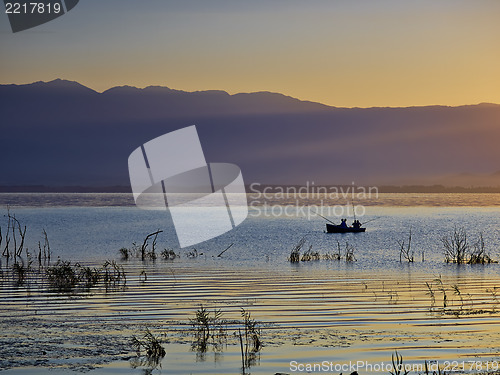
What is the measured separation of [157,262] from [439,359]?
24.0 meters

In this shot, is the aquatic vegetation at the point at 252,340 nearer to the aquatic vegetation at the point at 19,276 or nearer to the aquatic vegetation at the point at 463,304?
the aquatic vegetation at the point at 463,304

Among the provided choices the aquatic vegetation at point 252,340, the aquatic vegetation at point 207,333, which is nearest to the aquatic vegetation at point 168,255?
the aquatic vegetation at point 207,333

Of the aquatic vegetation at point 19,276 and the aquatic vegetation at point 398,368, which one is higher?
the aquatic vegetation at point 19,276

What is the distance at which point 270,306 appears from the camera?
2020 cm

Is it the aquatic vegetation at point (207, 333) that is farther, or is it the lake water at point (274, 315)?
the aquatic vegetation at point (207, 333)

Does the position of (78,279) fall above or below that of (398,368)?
above

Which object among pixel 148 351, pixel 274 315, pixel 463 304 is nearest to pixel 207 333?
pixel 148 351

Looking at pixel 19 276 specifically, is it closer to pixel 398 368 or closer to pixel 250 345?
pixel 250 345

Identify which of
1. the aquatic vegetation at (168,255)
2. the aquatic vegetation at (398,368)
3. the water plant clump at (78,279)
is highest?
the aquatic vegetation at (168,255)

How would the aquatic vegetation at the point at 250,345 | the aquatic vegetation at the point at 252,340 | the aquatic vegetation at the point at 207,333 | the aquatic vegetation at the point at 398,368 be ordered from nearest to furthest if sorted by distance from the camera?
1. the aquatic vegetation at the point at 398,368
2. the aquatic vegetation at the point at 250,345
3. the aquatic vegetation at the point at 252,340
4. the aquatic vegetation at the point at 207,333

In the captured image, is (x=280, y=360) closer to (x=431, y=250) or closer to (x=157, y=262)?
(x=157, y=262)

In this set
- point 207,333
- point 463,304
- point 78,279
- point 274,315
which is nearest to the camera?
point 207,333

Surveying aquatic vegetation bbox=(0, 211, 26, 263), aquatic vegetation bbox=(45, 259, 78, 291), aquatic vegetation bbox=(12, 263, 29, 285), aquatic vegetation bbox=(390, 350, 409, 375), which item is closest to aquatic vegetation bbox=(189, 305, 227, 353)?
aquatic vegetation bbox=(390, 350, 409, 375)

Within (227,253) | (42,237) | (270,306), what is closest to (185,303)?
(270,306)
